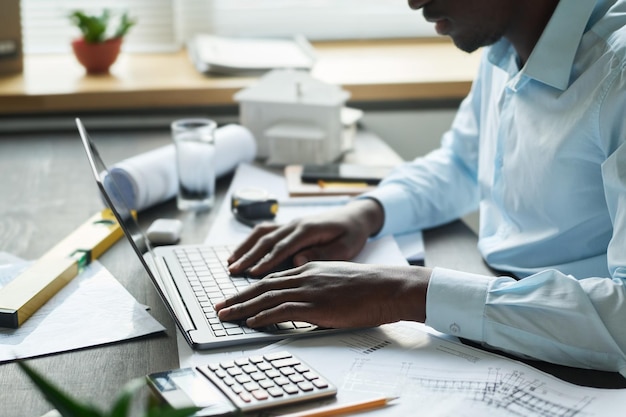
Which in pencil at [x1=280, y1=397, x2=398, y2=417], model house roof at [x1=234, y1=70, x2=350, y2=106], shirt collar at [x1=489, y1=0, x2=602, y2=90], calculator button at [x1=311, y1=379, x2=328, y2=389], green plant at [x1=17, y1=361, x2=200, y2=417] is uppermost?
shirt collar at [x1=489, y1=0, x2=602, y2=90]

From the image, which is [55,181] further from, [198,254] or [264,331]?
[264,331]

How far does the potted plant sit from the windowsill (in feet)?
0.13

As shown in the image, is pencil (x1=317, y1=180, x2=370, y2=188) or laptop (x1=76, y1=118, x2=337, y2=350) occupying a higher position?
laptop (x1=76, y1=118, x2=337, y2=350)

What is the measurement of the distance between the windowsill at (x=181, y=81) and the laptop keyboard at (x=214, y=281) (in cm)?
87

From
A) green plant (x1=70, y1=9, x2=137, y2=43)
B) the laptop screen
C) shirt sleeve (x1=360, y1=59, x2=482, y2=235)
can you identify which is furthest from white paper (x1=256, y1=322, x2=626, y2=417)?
green plant (x1=70, y1=9, x2=137, y2=43)

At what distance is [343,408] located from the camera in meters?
0.87

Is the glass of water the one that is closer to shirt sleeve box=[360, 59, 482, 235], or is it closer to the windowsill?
shirt sleeve box=[360, 59, 482, 235]

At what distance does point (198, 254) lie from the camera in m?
1.32

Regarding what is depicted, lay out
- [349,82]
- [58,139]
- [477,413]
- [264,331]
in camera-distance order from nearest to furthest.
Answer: [477,413], [264,331], [58,139], [349,82]

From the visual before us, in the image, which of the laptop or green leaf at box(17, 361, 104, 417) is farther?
the laptop

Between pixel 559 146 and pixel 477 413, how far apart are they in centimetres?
47

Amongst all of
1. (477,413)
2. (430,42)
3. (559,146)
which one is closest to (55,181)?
(559,146)

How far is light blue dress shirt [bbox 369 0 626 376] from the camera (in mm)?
1013

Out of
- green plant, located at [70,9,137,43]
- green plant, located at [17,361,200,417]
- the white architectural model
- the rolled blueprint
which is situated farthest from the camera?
green plant, located at [70,9,137,43]
